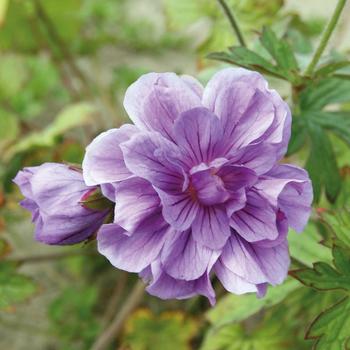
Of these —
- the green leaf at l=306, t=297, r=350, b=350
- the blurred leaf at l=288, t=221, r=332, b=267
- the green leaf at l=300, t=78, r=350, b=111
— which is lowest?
the blurred leaf at l=288, t=221, r=332, b=267

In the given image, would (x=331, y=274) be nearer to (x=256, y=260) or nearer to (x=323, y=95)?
(x=256, y=260)

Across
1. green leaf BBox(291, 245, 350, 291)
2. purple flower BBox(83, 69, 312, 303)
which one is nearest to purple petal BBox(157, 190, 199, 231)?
purple flower BBox(83, 69, 312, 303)

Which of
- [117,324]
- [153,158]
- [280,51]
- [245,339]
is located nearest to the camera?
[153,158]

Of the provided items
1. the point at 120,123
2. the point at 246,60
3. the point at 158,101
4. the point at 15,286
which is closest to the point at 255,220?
the point at 158,101

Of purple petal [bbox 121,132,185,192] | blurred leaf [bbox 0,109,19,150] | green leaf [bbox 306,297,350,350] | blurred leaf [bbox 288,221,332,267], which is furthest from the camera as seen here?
blurred leaf [bbox 0,109,19,150]

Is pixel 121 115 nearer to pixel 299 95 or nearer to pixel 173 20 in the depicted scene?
pixel 173 20

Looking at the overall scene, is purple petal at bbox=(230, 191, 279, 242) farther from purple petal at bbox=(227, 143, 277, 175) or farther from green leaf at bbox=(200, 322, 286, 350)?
green leaf at bbox=(200, 322, 286, 350)

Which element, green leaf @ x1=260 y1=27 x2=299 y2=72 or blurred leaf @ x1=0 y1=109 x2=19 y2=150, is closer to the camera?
green leaf @ x1=260 y1=27 x2=299 y2=72

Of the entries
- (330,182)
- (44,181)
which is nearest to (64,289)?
(330,182)
